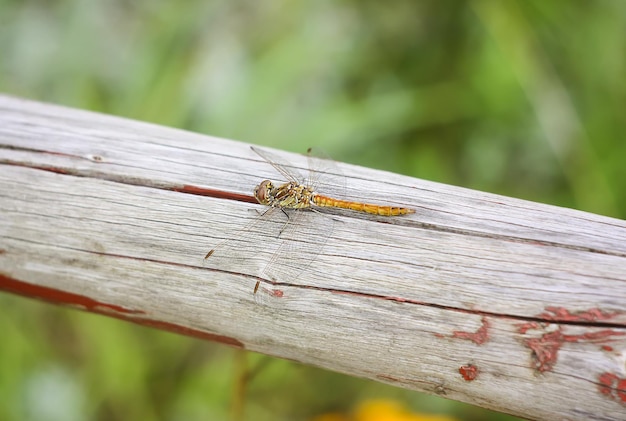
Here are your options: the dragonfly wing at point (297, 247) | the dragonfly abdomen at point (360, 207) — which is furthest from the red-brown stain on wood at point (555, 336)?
the dragonfly wing at point (297, 247)

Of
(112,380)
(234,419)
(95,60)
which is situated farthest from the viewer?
(95,60)

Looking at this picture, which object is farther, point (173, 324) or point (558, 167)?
point (558, 167)

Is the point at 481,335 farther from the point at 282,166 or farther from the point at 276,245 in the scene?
the point at 282,166

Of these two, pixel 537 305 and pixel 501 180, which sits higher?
pixel 501 180

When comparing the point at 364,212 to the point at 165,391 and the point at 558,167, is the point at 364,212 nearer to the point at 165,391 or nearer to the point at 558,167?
the point at 165,391

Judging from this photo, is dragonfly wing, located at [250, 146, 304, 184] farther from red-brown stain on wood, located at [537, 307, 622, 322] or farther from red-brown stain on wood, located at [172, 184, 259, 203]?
red-brown stain on wood, located at [537, 307, 622, 322]

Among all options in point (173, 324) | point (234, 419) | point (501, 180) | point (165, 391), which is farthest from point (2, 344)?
point (501, 180)

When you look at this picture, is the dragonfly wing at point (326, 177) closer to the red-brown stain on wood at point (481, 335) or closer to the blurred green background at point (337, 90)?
the red-brown stain on wood at point (481, 335)
